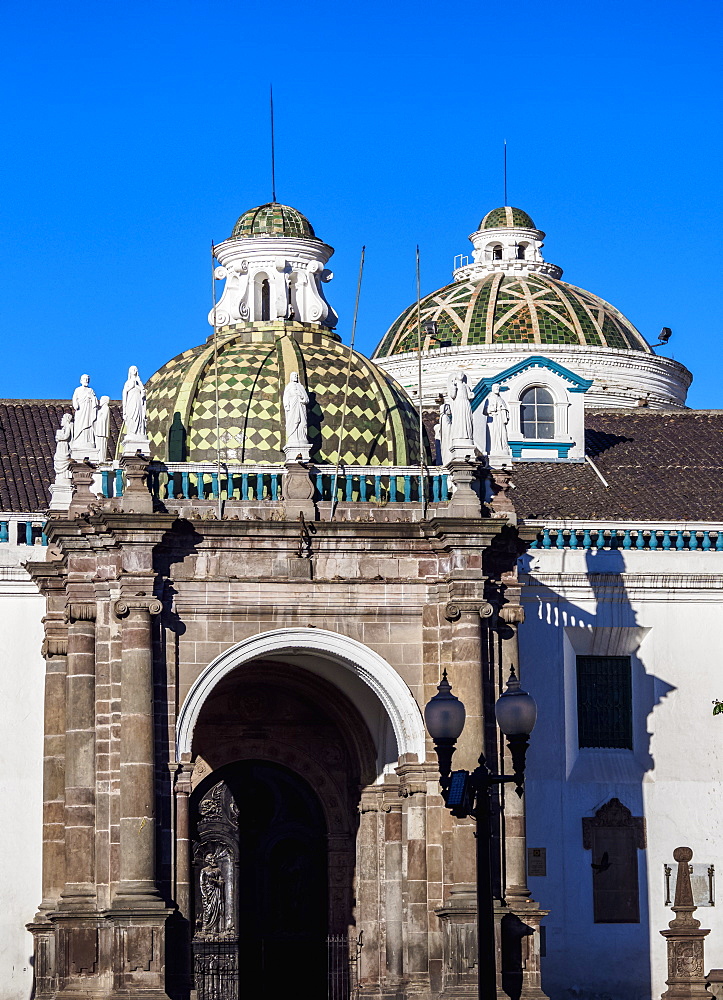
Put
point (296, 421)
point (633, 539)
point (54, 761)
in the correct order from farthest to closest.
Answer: point (633, 539)
point (54, 761)
point (296, 421)

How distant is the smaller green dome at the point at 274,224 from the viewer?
35.9 metres

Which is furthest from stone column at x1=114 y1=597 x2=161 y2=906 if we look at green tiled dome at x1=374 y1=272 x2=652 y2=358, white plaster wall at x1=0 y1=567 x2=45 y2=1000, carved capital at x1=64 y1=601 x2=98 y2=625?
green tiled dome at x1=374 y1=272 x2=652 y2=358

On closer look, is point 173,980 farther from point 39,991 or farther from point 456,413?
point 456,413

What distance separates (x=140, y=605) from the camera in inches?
1198

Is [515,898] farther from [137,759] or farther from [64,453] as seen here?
[64,453]

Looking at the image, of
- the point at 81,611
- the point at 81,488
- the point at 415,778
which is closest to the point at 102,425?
the point at 81,488

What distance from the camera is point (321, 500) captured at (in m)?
31.7

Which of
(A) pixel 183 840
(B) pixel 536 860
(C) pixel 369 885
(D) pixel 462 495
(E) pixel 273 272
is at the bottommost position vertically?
(C) pixel 369 885

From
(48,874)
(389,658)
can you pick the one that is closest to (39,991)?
(48,874)

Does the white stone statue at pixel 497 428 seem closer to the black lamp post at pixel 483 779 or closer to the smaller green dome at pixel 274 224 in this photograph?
the smaller green dome at pixel 274 224

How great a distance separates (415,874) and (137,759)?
14.5 ft

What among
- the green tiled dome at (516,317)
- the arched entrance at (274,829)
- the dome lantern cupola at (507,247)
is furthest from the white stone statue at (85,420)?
the dome lantern cupola at (507,247)

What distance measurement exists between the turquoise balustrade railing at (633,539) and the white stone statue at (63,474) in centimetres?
838

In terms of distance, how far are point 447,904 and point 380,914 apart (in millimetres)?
3253
